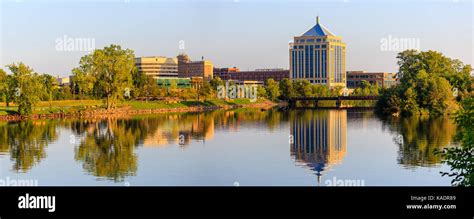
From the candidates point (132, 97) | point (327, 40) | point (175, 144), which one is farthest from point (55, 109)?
point (327, 40)

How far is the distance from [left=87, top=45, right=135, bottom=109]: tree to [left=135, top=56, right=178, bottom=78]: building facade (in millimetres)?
115527

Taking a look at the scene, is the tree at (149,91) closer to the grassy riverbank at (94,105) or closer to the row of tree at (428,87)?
the grassy riverbank at (94,105)

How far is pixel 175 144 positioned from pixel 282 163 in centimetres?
969

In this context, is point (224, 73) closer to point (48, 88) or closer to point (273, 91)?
point (273, 91)

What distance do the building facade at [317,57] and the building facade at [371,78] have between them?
3889mm

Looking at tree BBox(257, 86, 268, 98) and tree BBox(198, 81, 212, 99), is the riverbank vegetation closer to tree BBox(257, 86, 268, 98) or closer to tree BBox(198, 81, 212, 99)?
tree BBox(198, 81, 212, 99)

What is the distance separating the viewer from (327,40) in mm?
178375

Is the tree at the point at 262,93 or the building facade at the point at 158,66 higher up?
the building facade at the point at 158,66

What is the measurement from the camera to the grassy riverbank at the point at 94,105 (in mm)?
64188

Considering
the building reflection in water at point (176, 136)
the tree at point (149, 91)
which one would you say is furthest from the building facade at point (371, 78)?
the building reflection in water at point (176, 136)
